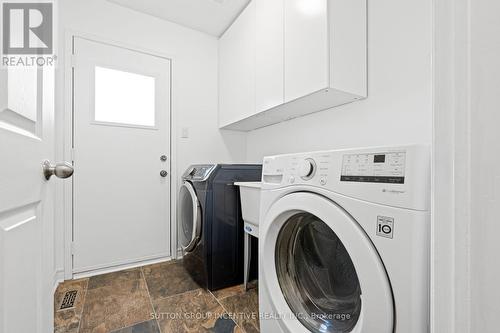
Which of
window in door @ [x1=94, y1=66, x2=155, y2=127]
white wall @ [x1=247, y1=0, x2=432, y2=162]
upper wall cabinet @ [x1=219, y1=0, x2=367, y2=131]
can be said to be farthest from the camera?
window in door @ [x1=94, y1=66, x2=155, y2=127]

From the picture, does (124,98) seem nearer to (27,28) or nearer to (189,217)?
(189,217)

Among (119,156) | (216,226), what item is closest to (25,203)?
(216,226)

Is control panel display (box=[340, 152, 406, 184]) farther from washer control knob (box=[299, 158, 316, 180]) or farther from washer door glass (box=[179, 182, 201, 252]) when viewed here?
washer door glass (box=[179, 182, 201, 252])

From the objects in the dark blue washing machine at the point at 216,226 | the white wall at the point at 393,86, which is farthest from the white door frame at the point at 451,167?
the dark blue washing machine at the point at 216,226

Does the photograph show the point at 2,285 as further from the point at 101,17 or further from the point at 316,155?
the point at 101,17

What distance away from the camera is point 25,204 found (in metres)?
0.45

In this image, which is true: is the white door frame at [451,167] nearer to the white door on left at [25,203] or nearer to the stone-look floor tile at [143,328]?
the white door on left at [25,203]

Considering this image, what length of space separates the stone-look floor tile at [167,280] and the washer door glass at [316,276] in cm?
93

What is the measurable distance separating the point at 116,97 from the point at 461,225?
7.38 ft

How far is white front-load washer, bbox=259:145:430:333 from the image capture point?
548mm

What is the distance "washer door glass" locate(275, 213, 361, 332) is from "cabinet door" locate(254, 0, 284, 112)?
2.95 ft

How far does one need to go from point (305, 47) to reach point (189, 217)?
4.58ft

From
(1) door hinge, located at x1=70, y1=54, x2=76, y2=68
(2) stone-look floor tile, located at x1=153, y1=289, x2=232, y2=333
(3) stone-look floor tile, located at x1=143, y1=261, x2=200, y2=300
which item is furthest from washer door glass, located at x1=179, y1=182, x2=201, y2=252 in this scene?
(1) door hinge, located at x1=70, y1=54, x2=76, y2=68

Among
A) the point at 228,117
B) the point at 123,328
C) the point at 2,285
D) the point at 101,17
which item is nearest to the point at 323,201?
the point at 2,285
